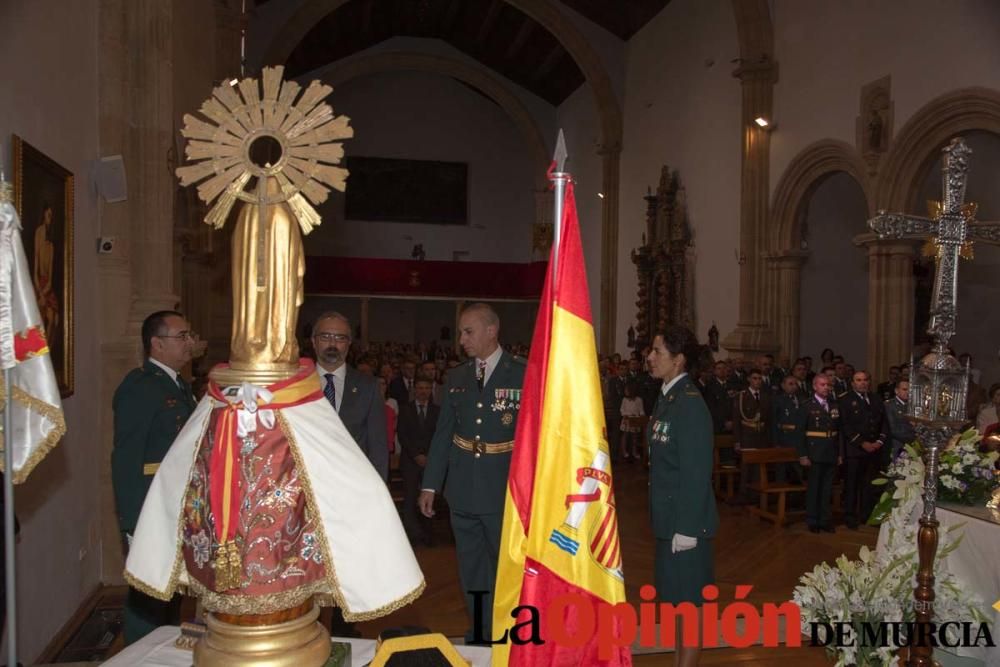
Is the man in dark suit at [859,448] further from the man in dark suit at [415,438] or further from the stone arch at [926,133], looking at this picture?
the man in dark suit at [415,438]

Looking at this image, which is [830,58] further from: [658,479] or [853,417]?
[658,479]

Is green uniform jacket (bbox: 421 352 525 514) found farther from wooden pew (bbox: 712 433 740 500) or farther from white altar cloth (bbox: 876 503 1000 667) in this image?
wooden pew (bbox: 712 433 740 500)

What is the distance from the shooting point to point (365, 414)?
13.4ft

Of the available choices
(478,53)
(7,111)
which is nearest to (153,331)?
(7,111)

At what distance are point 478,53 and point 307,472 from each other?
22.1 metres

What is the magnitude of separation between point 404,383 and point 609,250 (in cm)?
1076

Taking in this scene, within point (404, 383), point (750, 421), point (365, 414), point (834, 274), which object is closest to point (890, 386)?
point (750, 421)

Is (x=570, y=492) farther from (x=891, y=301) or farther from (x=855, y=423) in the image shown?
(x=891, y=301)

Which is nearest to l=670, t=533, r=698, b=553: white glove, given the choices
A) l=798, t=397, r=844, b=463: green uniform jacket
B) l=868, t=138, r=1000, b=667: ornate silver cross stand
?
l=868, t=138, r=1000, b=667: ornate silver cross stand

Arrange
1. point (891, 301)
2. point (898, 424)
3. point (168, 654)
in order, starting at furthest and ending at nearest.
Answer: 1. point (891, 301)
2. point (898, 424)
3. point (168, 654)

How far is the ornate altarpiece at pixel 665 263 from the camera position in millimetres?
14781

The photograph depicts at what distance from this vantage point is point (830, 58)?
34.9 ft

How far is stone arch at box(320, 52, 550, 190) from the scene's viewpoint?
71.1ft

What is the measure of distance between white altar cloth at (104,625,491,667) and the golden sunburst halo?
112 cm
